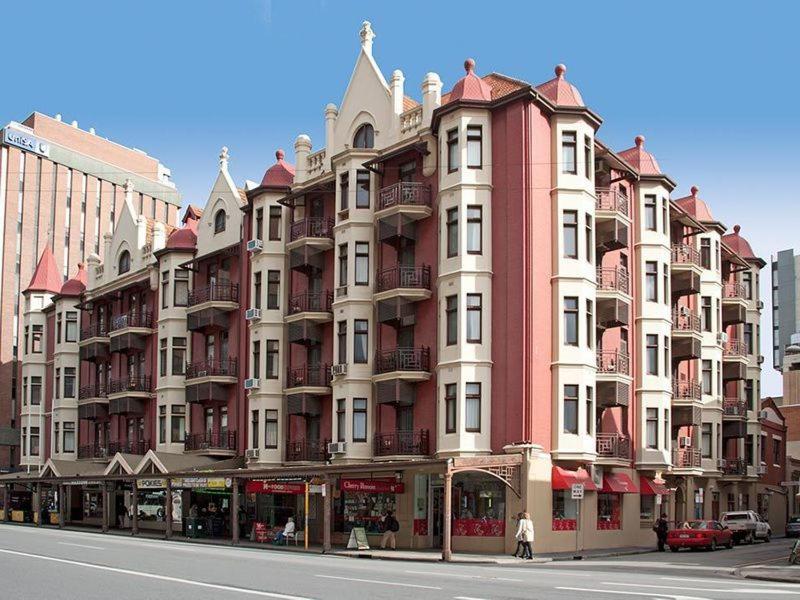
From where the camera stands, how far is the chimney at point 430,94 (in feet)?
137

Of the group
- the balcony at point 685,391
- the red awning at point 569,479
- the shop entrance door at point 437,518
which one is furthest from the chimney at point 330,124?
the balcony at point 685,391

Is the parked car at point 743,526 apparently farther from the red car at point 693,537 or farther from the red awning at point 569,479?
the red awning at point 569,479

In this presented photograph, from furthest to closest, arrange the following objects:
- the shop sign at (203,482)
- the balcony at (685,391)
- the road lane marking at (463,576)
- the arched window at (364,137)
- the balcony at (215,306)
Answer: the balcony at (215,306) < the balcony at (685,391) < the arched window at (364,137) < the shop sign at (203,482) < the road lane marking at (463,576)

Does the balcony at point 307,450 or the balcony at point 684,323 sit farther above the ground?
the balcony at point 684,323

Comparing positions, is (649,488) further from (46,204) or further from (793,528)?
(46,204)

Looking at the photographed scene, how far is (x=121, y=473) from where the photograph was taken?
52812mm

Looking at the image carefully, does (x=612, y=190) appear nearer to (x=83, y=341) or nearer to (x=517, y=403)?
(x=517, y=403)

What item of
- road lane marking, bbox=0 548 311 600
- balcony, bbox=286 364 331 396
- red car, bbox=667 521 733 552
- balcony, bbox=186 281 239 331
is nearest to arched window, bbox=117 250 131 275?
balcony, bbox=186 281 239 331

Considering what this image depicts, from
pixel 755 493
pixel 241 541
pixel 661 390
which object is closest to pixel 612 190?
pixel 661 390

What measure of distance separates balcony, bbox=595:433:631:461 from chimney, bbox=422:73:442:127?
13.8m

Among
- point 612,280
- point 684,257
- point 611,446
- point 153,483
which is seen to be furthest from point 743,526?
point 153,483

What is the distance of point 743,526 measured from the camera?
156ft

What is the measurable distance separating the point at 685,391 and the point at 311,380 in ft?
56.7

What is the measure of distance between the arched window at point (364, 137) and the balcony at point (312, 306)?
6351 mm
